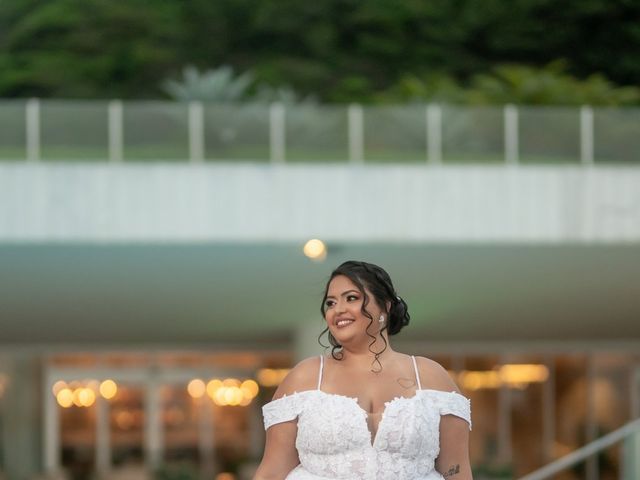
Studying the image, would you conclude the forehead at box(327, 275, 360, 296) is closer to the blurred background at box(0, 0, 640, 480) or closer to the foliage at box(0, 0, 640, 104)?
the blurred background at box(0, 0, 640, 480)

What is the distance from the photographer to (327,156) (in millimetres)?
16344

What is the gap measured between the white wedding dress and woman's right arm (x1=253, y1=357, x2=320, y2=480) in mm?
31

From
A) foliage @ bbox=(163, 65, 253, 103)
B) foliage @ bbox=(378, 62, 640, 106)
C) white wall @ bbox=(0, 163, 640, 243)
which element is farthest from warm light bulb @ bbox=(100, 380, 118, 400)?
white wall @ bbox=(0, 163, 640, 243)

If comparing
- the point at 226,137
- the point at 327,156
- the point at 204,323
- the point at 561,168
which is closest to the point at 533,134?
the point at 561,168

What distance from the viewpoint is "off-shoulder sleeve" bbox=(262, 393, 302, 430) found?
3574 mm

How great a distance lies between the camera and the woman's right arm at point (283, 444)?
361cm

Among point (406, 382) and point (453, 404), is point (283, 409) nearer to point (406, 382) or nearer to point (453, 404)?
point (406, 382)

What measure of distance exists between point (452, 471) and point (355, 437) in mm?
307

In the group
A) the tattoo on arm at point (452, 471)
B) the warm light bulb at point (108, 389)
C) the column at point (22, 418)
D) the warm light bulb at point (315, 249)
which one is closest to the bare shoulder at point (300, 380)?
the tattoo on arm at point (452, 471)

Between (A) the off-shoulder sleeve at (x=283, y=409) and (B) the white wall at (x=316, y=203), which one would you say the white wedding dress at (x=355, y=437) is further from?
(B) the white wall at (x=316, y=203)

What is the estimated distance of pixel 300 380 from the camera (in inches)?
142

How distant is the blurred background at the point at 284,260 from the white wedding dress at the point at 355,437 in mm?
8973

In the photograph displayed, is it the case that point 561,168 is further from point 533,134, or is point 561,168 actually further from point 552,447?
point 552,447

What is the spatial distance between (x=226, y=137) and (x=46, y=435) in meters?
9.16
